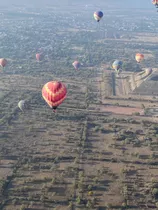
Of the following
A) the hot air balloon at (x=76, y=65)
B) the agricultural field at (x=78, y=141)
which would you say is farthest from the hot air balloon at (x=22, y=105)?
the hot air balloon at (x=76, y=65)

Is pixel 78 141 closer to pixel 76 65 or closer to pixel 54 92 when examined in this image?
pixel 54 92

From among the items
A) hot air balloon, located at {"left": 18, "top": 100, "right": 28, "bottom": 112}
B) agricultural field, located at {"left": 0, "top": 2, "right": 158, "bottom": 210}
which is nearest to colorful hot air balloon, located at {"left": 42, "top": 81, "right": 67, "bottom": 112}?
agricultural field, located at {"left": 0, "top": 2, "right": 158, "bottom": 210}

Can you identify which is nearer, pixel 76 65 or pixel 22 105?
pixel 22 105

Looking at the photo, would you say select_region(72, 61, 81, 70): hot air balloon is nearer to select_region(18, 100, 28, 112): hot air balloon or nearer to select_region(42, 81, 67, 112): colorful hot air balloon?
select_region(18, 100, 28, 112): hot air balloon

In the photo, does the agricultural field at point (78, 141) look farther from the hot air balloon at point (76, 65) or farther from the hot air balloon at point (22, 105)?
the hot air balloon at point (76, 65)

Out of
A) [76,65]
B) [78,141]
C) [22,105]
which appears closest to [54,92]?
[78,141]

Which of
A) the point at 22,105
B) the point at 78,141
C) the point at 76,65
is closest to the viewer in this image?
the point at 78,141

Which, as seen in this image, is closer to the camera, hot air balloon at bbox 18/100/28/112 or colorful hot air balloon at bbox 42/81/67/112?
colorful hot air balloon at bbox 42/81/67/112

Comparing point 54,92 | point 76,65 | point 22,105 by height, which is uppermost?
point 76,65

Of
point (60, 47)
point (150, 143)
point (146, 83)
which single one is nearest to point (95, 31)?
point (60, 47)
